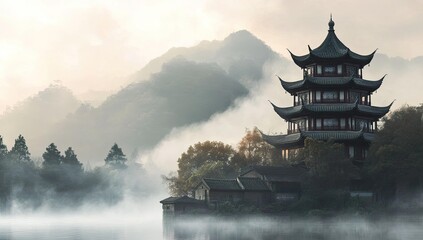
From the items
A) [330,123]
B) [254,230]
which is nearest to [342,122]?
[330,123]

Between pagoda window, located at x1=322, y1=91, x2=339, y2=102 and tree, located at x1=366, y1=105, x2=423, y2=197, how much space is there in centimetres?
986

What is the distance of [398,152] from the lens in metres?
77.1

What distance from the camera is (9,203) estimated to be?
4537 inches

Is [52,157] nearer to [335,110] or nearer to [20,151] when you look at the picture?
[20,151]

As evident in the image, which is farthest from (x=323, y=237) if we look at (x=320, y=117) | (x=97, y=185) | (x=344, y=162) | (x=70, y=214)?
(x=97, y=185)

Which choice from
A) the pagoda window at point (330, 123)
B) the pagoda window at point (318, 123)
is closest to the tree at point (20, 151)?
the pagoda window at point (318, 123)

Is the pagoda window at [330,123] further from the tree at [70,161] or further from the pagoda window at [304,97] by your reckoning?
the tree at [70,161]

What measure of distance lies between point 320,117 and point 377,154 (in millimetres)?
12332

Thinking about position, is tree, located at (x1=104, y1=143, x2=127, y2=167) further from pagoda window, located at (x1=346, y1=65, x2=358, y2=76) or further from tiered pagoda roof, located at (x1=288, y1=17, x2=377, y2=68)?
pagoda window, located at (x1=346, y1=65, x2=358, y2=76)

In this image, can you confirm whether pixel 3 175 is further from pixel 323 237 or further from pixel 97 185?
pixel 323 237

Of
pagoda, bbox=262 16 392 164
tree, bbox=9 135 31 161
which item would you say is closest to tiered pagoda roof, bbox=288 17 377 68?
pagoda, bbox=262 16 392 164

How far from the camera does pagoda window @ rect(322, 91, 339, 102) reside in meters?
90.9

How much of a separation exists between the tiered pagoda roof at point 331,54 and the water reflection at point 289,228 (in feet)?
72.4

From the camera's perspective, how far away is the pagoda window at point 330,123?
89.8m
